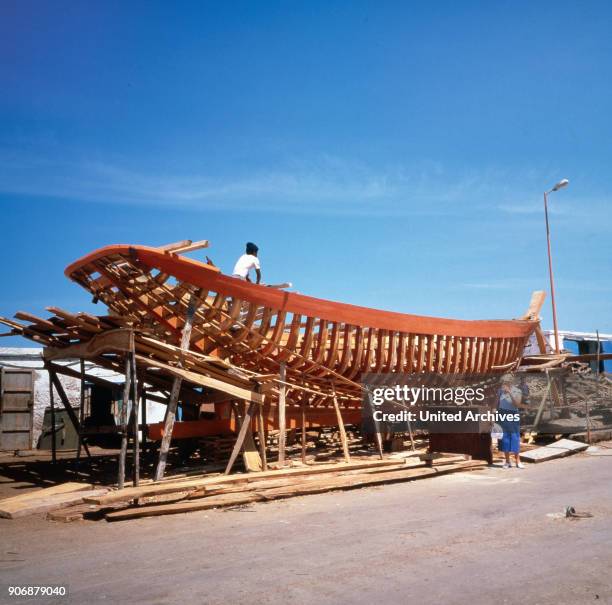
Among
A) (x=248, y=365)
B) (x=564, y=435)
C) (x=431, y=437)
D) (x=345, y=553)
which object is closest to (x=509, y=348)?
(x=564, y=435)

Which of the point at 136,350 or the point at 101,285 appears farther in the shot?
the point at 101,285

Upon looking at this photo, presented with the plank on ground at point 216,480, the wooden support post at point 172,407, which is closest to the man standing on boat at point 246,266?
the wooden support post at point 172,407

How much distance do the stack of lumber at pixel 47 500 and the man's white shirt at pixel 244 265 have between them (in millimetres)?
3667

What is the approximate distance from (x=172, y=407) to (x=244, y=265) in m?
2.53

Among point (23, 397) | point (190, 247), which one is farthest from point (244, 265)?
point (23, 397)

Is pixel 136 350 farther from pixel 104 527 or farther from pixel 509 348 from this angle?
pixel 509 348

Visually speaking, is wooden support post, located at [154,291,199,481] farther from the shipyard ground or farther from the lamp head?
the lamp head

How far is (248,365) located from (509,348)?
24.4ft

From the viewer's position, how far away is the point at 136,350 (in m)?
7.98

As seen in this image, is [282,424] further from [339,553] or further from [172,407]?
[339,553]

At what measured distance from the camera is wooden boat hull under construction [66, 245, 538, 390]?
8.44m

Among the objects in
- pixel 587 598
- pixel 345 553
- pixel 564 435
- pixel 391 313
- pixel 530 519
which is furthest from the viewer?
pixel 564 435

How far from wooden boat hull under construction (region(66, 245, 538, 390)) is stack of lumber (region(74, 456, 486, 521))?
1.94 meters

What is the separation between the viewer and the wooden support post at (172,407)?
788 cm
